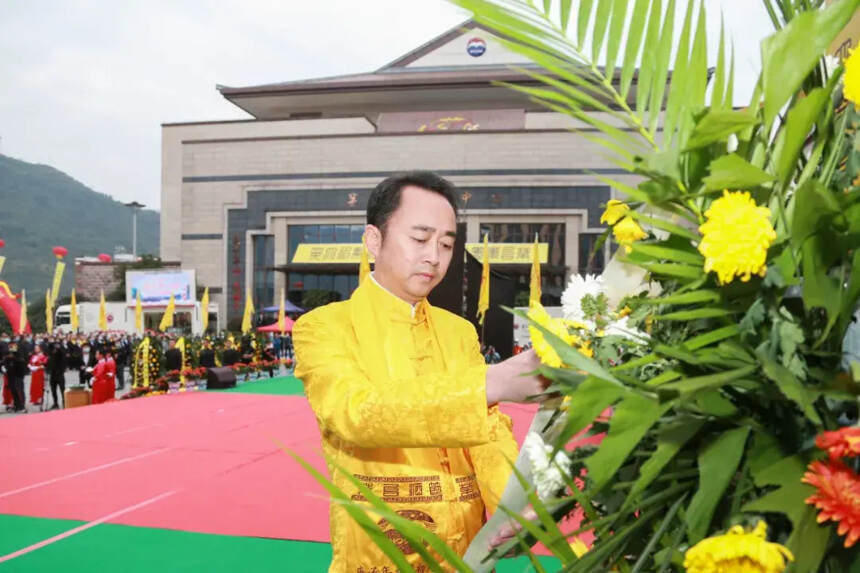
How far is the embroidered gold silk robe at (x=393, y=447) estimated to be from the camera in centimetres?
143

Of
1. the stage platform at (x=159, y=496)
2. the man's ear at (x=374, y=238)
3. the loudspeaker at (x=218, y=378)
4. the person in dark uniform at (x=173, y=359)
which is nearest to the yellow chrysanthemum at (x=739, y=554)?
the man's ear at (x=374, y=238)

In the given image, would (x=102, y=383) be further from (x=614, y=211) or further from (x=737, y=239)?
(x=737, y=239)

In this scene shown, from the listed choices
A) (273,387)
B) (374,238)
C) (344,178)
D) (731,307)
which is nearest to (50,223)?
(344,178)

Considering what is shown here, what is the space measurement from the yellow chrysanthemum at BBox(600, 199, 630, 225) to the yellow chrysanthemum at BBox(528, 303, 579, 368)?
0.11m

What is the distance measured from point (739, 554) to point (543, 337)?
23 cm

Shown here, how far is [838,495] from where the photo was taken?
48 centimetres

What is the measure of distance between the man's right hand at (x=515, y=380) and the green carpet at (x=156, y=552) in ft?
10.4

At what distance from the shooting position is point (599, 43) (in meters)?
0.62

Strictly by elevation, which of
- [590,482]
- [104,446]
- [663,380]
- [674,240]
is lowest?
[104,446]

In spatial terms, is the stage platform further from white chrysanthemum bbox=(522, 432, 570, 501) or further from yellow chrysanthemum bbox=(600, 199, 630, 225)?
yellow chrysanthemum bbox=(600, 199, 630, 225)

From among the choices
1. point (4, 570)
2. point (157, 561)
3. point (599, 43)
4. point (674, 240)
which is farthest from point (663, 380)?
point (4, 570)

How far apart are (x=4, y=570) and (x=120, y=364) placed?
14.7 metres

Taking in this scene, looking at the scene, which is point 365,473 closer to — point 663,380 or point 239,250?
point 663,380

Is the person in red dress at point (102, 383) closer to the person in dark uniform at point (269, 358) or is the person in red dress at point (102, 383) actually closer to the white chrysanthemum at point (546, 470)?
the person in dark uniform at point (269, 358)
